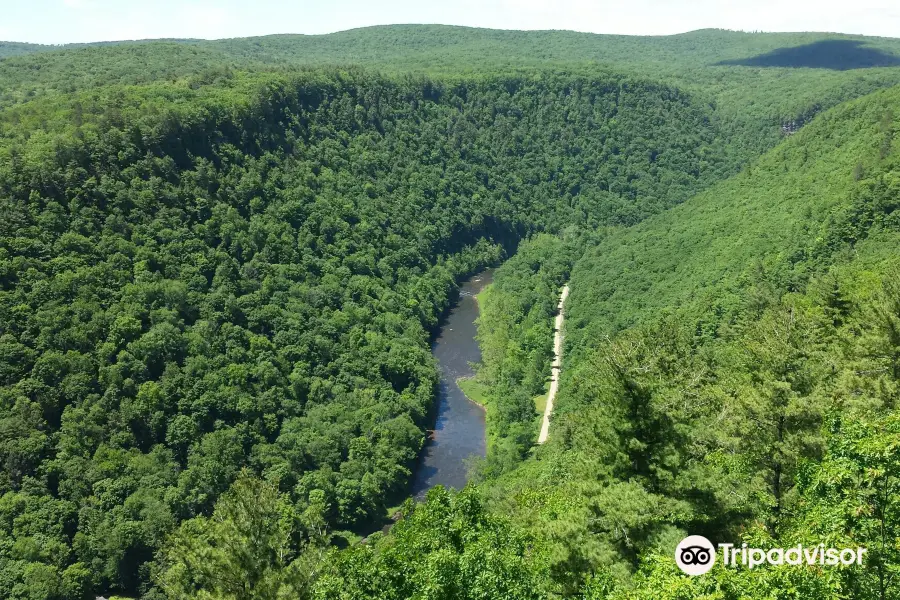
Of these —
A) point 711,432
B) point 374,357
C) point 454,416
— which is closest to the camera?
point 711,432

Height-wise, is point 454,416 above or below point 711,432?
below

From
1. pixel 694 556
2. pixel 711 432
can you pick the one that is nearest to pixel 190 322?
pixel 711 432

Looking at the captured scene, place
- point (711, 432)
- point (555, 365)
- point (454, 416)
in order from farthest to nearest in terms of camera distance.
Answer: point (555, 365) → point (454, 416) → point (711, 432)

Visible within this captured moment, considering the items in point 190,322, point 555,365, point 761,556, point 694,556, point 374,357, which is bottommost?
point 555,365

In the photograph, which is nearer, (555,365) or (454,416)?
(454,416)

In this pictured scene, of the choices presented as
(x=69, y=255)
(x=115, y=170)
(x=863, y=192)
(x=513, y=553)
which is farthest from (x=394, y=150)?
(x=513, y=553)

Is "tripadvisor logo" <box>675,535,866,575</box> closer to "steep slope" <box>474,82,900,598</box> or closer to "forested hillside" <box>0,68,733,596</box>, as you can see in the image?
"steep slope" <box>474,82,900,598</box>

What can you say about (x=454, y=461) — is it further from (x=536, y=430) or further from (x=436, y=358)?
(x=436, y=358)

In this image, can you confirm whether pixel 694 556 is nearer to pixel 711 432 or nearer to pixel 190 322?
pixel 711 432

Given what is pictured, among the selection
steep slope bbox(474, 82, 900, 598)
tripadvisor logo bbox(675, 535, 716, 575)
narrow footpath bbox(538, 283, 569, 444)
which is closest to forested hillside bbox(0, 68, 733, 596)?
narrow footpath bbox(538, 283, 569, 444)
